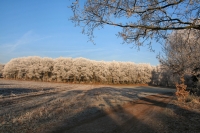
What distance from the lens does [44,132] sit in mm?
7516

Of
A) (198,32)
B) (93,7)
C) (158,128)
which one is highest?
(93,7)

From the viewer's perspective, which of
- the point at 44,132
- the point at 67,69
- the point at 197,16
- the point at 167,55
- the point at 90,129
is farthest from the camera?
the point at 67,69

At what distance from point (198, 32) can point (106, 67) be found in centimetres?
7093

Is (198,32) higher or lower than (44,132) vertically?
higher

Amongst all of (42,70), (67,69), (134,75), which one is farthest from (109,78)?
(42,70)

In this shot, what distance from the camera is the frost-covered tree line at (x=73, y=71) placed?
3033 inches

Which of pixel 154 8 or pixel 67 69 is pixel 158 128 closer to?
pixel 154 8

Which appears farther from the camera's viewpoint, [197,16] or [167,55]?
[167,55]

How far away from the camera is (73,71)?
249ft

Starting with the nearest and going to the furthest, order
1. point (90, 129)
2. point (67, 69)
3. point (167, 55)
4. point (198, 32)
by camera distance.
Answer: point (90, 129), point (198, 32), point (167, 55), point (67, 69)

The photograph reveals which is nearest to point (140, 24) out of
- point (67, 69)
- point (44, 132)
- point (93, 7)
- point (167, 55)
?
point (93, 7)

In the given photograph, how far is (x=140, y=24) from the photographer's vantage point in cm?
923

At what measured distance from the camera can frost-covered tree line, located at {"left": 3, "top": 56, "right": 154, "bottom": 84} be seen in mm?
77031

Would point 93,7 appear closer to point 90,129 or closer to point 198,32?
point 90,129
